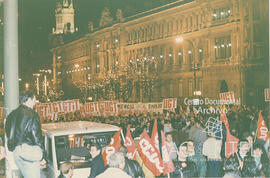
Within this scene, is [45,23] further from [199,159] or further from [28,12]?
[199,159]

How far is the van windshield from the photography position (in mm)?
6699

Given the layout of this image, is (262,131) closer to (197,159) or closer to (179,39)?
(197,159)

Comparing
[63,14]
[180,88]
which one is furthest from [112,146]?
[180,88]

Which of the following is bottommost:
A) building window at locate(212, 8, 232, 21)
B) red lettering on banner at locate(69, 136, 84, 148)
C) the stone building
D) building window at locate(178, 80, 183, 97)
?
red lettering on banner at locate(69, 136, 84, 148)

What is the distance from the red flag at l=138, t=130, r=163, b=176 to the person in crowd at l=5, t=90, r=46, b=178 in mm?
2301

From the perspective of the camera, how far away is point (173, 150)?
962 centimetres

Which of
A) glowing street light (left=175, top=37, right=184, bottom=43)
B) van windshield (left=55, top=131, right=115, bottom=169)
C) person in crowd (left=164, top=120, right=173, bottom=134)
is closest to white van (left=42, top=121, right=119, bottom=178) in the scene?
van windshield (left=55, top=131, right=115, bottom=169)

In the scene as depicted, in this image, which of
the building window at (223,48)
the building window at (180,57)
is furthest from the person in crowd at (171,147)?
the building window at (180,57)

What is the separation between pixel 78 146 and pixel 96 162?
41.5 inches

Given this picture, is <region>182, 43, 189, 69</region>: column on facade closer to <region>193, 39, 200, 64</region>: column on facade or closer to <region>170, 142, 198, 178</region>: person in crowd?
<region>193, 39, 200, 64</region>: column on facade

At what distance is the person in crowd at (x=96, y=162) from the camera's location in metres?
6.16

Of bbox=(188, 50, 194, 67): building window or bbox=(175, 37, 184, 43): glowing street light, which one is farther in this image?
bbox=(175, 37, 184, 43): glowing street light

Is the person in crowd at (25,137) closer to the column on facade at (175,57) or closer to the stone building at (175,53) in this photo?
the stone building at (175,53)

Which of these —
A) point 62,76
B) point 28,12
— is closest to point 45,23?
point 28,12
